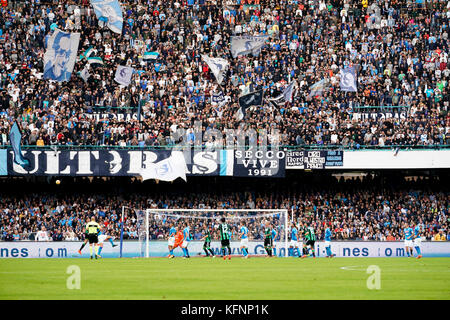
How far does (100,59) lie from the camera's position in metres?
42.2

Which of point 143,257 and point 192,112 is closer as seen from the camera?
point 143,257

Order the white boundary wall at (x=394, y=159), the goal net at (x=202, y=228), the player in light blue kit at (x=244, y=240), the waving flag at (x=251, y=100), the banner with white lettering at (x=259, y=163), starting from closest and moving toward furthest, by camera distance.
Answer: the player in light blue kit at (x=244, y=240), the goal net at (x=202, y=228), the banner with white lettering at (x=259, y=163), the white boundary wall at (x=394, y=159), the waving flag at (x=251, y=100)

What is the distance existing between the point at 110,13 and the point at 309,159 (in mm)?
16547

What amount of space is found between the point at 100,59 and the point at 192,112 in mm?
7041

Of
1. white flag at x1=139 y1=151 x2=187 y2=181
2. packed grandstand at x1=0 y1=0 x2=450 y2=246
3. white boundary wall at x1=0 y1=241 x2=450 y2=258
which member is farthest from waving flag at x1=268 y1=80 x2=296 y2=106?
white boundary wall at x1=0 y1=241 x2=450 y2=258

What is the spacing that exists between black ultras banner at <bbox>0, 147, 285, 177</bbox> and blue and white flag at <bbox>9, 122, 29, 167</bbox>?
292 millimetres

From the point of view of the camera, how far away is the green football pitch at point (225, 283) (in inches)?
585

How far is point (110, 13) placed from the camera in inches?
1738

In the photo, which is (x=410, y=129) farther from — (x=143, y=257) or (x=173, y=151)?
(x=143, y=257)

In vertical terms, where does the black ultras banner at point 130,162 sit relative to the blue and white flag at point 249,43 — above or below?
below

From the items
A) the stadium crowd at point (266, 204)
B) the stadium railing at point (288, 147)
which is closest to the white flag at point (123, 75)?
the stadium railing at point (288, 147)

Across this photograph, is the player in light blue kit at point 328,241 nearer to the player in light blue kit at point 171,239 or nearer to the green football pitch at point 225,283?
the player in light blue kit at point 171,239

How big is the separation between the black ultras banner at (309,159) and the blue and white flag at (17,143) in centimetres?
1457
